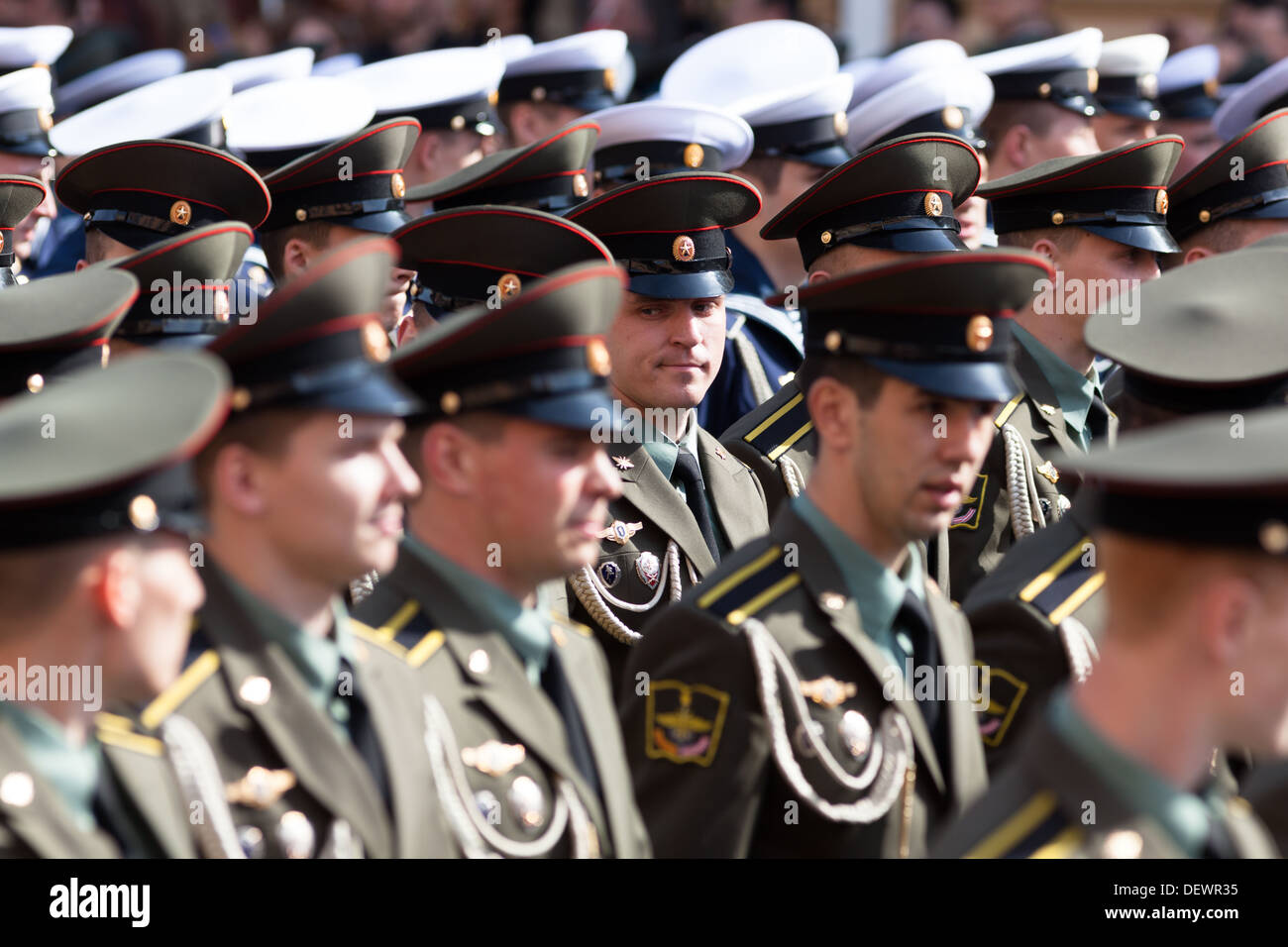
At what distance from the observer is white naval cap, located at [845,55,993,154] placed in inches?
307

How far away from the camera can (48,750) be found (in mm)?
3006

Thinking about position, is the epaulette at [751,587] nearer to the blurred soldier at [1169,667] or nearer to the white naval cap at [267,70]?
the blurred soldier at [1169,667]

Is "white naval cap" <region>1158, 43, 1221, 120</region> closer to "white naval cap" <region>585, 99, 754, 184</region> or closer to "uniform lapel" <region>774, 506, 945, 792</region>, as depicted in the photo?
"white naval cap" <region>585, 99, 754, 184</region>

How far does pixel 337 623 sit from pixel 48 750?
0.68 m

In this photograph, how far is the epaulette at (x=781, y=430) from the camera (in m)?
6.02

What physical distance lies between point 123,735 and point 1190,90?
8.21m

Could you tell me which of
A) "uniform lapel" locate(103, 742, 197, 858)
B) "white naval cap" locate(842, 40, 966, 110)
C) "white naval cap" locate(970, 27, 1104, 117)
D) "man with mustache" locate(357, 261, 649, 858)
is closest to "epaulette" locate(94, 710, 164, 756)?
"uniform lapel" locate(103, 742, 197, 858)

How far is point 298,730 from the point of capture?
11.2 feet

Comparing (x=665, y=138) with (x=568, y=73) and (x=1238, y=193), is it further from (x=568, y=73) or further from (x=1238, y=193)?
(x=1238, y=193)

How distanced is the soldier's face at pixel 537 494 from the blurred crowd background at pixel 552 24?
23.9 feet

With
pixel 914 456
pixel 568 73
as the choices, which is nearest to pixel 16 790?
pixel 914 456

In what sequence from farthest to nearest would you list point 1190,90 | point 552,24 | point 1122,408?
point 552,24
point 1190,90
point 1122,408

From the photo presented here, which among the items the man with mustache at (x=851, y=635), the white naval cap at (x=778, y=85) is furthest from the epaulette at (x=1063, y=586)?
the white naval cap at (x=778, y=85)
